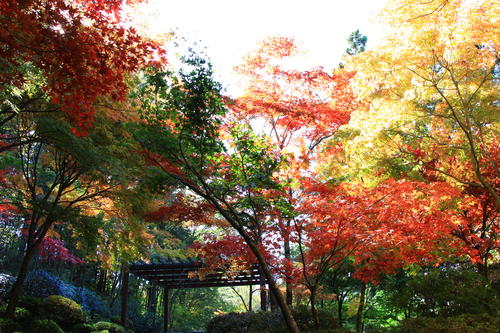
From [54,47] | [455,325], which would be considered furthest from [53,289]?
[455,325]

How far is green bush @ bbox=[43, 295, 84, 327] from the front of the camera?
9984mm

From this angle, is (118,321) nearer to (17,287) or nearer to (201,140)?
(17,287)

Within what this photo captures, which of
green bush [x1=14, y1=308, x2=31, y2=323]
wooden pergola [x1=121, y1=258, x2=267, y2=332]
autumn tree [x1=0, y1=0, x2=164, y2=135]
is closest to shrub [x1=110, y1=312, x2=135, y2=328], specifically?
wooden pergola [x1=121, y1=258, x2=267, y2=332]

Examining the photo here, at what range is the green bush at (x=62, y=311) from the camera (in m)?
9.98

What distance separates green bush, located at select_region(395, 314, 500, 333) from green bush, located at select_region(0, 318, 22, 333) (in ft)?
26.5

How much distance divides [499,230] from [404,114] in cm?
412

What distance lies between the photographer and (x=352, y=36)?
1956 cm

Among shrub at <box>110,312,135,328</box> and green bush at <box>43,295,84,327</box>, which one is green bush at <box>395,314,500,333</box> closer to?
green bush at <box>43,295,84,327</box>

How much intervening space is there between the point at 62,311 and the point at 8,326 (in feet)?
6.97

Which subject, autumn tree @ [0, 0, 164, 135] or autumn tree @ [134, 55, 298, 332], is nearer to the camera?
autumn tree @ [0, 0, 164, 135]

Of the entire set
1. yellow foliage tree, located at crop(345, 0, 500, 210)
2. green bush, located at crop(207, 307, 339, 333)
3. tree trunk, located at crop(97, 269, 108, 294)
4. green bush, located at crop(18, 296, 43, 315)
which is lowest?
green bush, located at crop(207, 307, 339, 333)

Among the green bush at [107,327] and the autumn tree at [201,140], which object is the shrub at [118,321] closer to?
the green bush at [107,327]

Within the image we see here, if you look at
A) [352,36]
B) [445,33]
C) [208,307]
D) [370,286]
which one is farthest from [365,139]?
[208,307]

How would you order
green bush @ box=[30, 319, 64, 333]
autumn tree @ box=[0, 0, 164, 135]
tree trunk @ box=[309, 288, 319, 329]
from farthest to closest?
green bush @ box=[30, 319, 64, 333] → tree trunk @ box=[309, 288, 319, 329] → autumn tree @ box=[0, 0, 164, 135]
